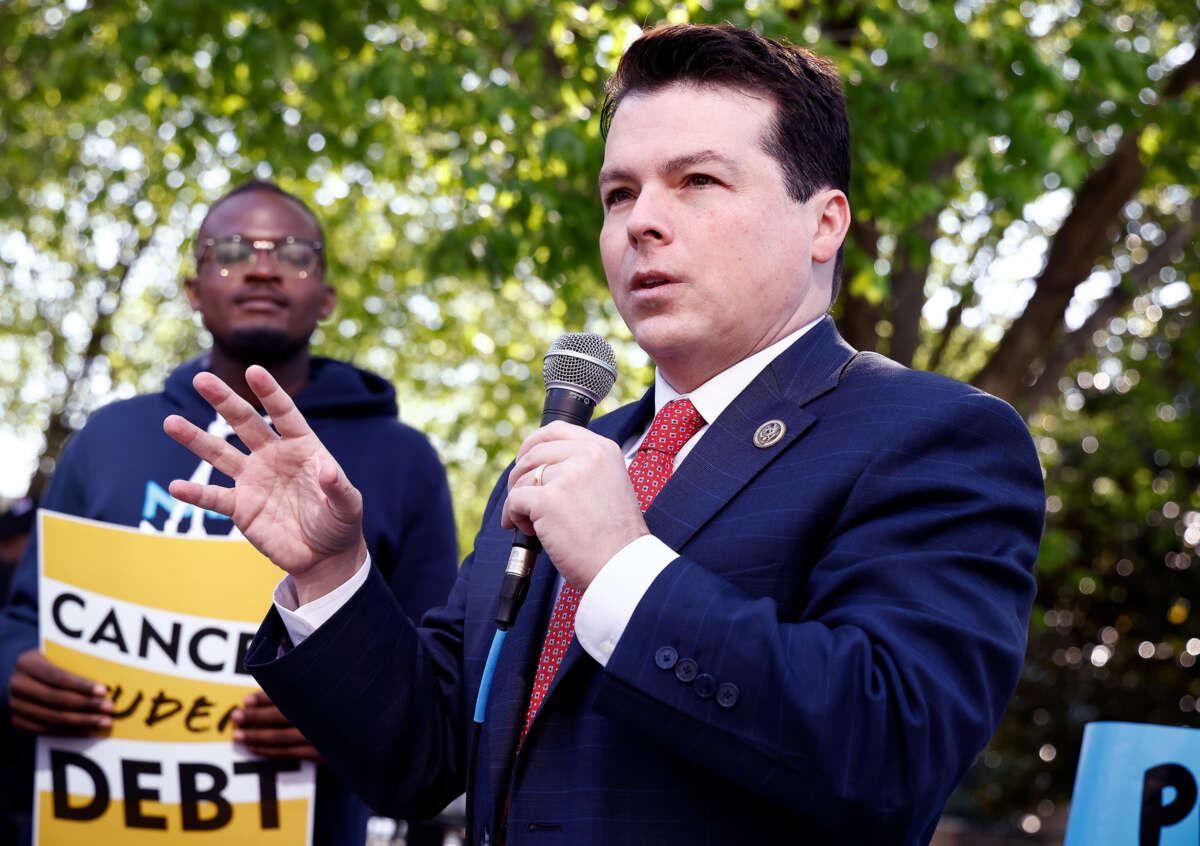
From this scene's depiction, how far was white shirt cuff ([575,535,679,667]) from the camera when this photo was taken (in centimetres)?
165

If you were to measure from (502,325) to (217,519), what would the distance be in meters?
10.3

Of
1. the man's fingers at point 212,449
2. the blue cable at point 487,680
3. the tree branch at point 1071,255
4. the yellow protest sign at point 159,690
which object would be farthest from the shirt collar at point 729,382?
the tree branch at point 1071,255

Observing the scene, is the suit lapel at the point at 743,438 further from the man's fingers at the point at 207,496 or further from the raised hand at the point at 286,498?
the man's fingers at the point at 207,496

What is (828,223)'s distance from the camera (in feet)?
7.27

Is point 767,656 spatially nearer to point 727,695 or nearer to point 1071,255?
point 727,695

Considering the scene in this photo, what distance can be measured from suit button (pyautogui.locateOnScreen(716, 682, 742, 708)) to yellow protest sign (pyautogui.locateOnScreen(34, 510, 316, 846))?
1698mm

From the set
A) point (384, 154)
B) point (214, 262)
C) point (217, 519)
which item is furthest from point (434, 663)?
point (384, 154)

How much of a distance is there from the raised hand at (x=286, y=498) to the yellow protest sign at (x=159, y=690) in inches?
39.4

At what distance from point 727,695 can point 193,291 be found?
8.95 feet

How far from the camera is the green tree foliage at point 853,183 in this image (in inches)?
271

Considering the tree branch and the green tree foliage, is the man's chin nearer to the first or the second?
the green tree foliage

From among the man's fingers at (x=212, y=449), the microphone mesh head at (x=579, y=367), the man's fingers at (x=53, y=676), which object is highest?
the microphone mesh head at (x=579, y=367)

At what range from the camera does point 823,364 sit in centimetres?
210

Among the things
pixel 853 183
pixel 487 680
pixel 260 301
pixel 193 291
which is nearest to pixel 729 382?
pixel 487 680
